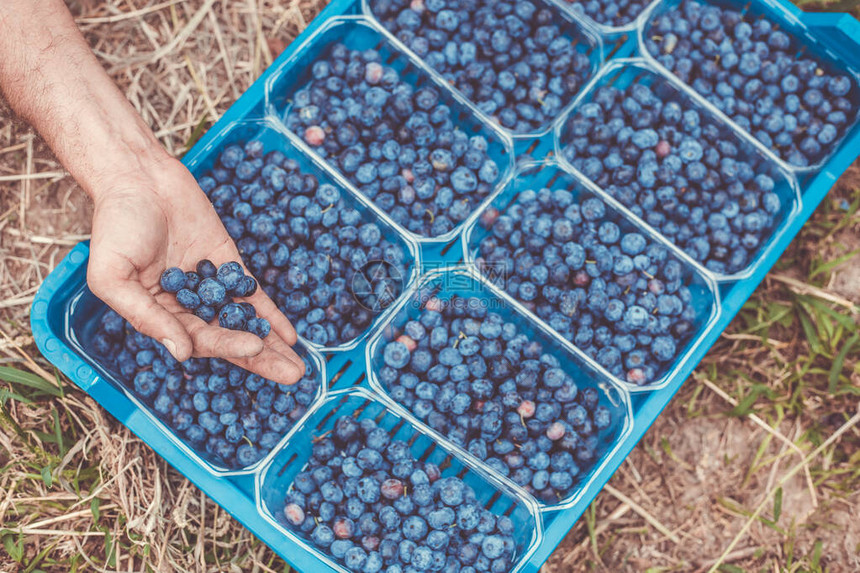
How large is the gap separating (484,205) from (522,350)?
53 cm

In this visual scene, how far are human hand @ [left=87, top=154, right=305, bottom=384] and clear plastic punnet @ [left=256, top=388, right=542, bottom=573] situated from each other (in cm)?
30

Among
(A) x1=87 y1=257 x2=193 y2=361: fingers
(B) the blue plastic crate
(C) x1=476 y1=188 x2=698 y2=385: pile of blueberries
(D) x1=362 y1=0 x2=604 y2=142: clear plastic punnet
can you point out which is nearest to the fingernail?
(A) x1=87 y1=257 x2=193 y2=361: fingers

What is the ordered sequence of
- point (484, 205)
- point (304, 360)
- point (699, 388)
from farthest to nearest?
1. point (699, 388)
2. point (484, 205)
3. point (304, 360)

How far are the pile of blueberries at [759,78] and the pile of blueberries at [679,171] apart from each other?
15 centimetres

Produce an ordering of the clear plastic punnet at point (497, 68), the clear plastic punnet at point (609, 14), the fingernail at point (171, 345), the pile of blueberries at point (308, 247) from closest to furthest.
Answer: the fingernail at point (171, 345) < the pile of blueberries at point (308, 247) < the clear plastic punnet at point (497, 68) < the clear plastic punnet at point (609, 14)

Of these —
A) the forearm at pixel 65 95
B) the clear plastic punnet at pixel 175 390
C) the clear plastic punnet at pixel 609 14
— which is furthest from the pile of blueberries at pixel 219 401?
the clear plastic punnet at pixel 609 14

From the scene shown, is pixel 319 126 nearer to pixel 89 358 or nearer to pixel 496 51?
pixel 496 51

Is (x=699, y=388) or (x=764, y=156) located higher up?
(x=764, y=156)

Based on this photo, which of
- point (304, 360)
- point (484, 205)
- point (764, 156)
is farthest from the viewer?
point (764, 156)

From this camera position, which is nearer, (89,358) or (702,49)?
(89,358)

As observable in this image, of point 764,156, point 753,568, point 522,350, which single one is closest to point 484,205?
point 522,350

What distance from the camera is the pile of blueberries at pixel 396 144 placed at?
2623 millimetres

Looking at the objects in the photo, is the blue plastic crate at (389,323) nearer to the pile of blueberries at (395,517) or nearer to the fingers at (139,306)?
the pile of blueberries at (395,517)

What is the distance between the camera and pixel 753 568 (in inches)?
113
